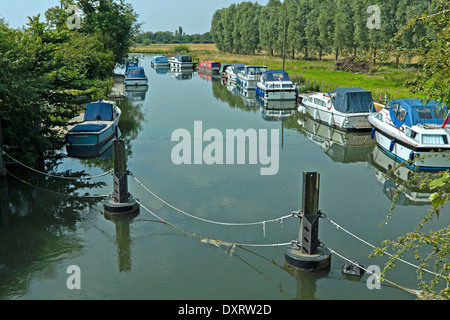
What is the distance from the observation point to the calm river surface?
36.6ft

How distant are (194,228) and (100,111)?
556 inches

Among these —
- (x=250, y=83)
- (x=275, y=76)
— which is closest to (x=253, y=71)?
(x=250, y=83)

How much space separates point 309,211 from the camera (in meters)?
11.2

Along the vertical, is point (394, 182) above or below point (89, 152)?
below

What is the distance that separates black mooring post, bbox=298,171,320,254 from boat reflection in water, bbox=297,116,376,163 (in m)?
12.7

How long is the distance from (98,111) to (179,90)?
89.1 feet

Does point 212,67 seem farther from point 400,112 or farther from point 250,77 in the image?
point 400,112

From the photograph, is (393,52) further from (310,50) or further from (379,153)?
(310,50)

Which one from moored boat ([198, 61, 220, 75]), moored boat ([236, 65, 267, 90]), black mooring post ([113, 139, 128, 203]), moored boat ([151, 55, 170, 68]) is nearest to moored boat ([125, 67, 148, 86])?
moored boat ([236, 65, 267, 90])

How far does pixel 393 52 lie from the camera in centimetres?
752

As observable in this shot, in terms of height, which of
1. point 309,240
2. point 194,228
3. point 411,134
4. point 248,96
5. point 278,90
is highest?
point 278,90

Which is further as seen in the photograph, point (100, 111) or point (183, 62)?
point (183, 62)

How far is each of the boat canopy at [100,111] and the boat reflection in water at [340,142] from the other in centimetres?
1200
